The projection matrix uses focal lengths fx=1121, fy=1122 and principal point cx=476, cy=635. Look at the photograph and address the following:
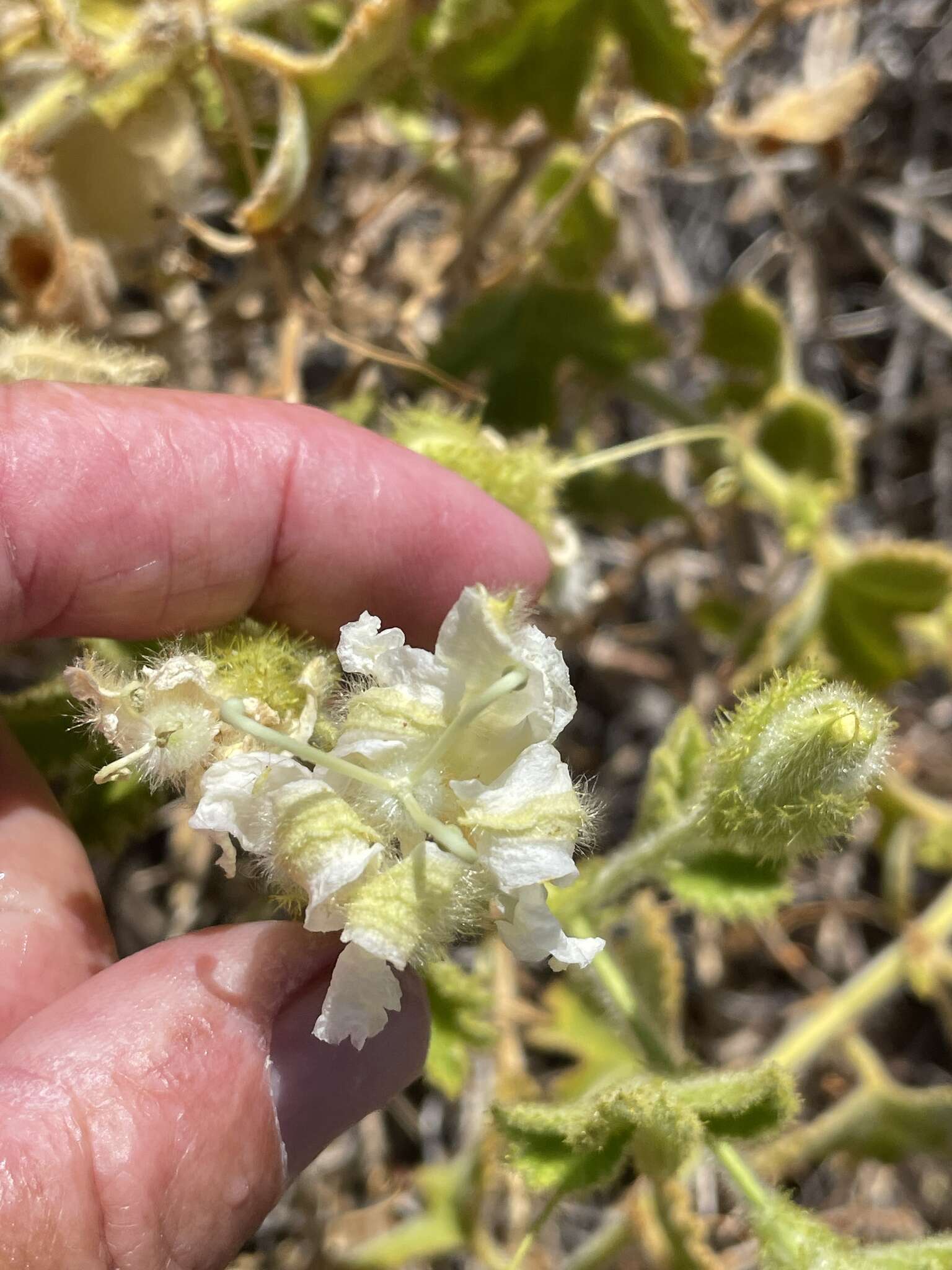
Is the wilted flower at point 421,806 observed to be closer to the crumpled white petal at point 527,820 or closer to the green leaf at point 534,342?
the crumpled white petal at point 527,820

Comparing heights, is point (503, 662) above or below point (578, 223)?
below

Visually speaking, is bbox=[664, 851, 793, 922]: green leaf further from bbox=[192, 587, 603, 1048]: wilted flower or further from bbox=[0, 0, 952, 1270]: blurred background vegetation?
bbox=[192, 587, 603, 1048]: wilted flower

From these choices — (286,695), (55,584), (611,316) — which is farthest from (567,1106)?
(611,316)

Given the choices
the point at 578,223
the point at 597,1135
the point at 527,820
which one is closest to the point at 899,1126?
the point at 597,1135

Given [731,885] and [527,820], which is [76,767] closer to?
[527,820]

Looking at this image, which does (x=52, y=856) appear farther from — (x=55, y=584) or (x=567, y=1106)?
(x=567, y=1106)
